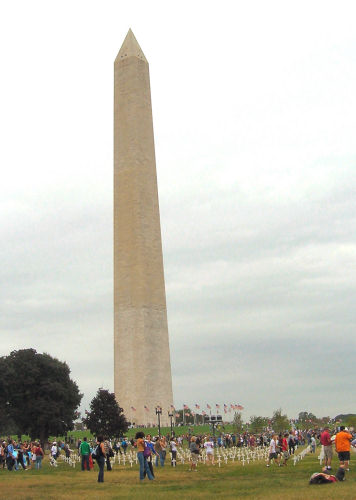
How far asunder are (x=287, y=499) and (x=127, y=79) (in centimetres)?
5615

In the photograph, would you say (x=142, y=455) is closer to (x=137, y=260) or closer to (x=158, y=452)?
(x=158, y=452)

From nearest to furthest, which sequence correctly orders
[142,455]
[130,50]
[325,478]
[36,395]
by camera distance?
[325,478] < [142,455] < [36,395] < [130,50]

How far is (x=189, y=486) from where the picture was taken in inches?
721

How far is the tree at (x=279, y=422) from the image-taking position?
7464cm

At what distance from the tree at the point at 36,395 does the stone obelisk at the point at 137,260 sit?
559cm

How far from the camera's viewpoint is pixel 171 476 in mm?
22391

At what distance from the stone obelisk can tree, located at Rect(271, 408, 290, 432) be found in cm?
1620

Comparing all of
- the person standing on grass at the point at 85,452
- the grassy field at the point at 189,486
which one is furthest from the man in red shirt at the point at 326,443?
the person standing on grass at the point at 85,452

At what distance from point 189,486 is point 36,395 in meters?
41.3

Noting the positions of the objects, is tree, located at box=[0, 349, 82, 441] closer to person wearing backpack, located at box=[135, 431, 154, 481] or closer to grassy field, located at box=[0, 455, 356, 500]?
grassy field, located at box=[0, 455, 356, 500]

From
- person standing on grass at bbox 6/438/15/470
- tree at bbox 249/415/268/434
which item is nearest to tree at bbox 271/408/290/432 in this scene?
tree at bbox 249/415/268/434

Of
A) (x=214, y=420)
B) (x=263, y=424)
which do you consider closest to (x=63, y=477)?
(x=214, y=420)

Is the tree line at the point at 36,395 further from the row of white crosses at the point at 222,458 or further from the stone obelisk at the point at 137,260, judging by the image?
the row of white crosses at the point at 222,458

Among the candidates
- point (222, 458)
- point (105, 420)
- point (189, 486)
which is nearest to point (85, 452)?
point (222, 458)
